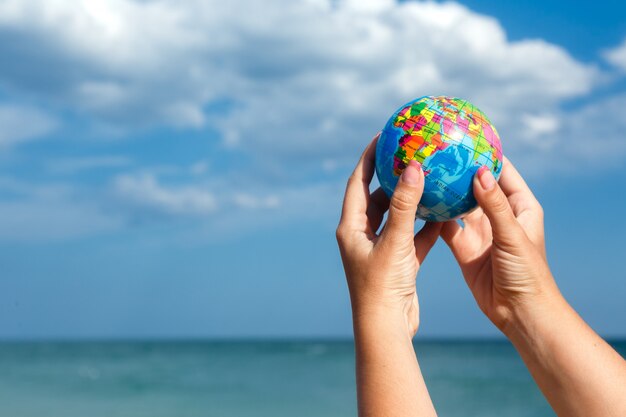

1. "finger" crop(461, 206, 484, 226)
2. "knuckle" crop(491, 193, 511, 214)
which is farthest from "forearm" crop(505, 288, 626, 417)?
"finger" crop(461, 206, 484, 226)

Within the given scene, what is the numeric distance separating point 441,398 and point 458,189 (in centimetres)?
1775

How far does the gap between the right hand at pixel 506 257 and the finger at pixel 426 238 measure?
0.11 m

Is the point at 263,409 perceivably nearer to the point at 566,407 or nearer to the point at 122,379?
the point at 122,379

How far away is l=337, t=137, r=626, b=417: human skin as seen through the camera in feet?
8.18

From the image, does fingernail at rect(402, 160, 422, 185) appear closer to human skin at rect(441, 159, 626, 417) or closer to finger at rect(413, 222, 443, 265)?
human skin at rect(441, 159, 626, 417)

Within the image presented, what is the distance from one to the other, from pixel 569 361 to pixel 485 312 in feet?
2.12

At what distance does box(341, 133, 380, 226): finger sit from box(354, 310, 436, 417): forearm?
22.5 inches

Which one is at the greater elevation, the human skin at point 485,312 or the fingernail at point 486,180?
the fingernail at point 486,180

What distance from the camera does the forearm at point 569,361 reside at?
269cm

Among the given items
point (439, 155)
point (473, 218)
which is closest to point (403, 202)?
point (439, 155)

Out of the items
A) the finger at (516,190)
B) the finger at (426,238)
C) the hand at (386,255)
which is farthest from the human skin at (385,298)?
the finger at (516,190)

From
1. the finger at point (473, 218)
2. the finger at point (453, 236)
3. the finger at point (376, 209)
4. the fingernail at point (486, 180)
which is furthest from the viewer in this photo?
the finger at point (473, 218)

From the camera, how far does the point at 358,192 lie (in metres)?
3.32

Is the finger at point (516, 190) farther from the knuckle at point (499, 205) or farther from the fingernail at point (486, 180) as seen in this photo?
the knuckle at point (499, 205)
